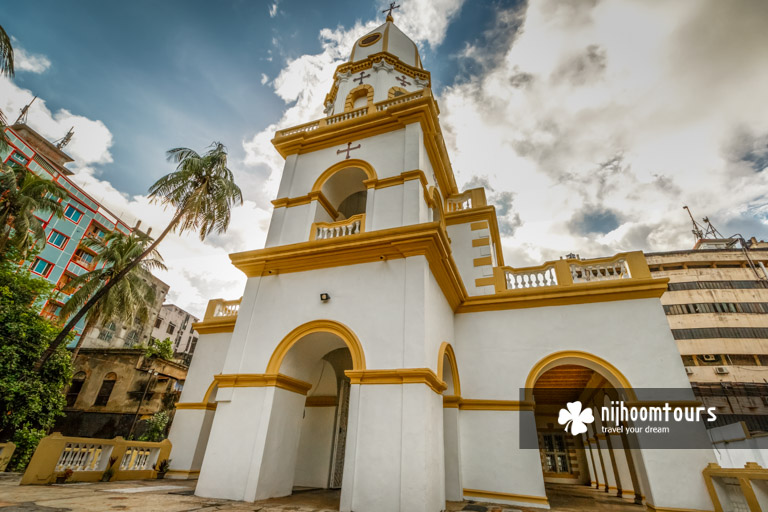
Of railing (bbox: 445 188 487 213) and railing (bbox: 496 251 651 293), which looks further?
railing (bbox: 445 188 487 213)

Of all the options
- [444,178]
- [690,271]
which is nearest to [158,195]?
[444,178]

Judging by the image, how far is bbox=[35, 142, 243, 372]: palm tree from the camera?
42.5 ft

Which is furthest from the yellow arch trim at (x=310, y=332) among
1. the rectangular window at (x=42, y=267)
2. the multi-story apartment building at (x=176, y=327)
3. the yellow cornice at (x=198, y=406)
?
the multi-story apartment building at (x=176, y=327)

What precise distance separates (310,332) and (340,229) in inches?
110

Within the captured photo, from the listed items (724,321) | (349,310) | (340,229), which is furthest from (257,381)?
(724,321)

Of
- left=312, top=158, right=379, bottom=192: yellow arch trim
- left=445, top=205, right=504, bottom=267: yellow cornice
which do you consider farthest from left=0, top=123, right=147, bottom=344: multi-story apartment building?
left=445, top=205, right=504, bottom=267: yellow cornice

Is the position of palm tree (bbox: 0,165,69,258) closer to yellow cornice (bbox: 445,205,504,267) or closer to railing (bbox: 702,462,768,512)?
yellow cornice (bbox: 445,205,504,267)

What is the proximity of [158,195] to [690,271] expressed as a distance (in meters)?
41.0

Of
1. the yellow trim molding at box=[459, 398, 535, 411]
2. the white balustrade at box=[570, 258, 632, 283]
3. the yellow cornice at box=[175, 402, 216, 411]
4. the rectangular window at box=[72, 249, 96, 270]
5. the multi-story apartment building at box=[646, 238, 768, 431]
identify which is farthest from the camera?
the rectangular window at box=[72, 249, 96, 270]

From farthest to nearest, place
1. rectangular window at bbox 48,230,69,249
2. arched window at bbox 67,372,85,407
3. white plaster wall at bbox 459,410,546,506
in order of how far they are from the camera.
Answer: rectangular window at bbox 48,230,69,249
arched window at bbox 67,372,85,407
white plaster wall at bbox 459,410,546,506

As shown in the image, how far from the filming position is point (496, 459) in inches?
312

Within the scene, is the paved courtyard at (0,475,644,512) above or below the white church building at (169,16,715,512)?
below

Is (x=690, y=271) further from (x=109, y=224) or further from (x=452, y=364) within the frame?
(x=109, y=224)

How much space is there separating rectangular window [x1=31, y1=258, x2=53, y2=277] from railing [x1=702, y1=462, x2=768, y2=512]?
121 ft
